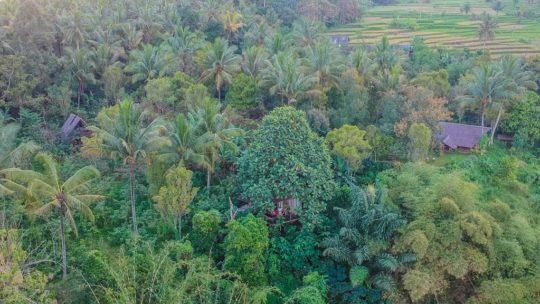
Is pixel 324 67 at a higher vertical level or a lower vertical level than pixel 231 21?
lower

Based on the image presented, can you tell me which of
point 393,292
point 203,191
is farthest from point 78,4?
point 393,292

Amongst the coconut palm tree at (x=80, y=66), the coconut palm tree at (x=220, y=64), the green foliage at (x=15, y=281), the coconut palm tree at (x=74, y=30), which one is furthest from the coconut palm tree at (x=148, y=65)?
the green foliage at (x=15, y=281)

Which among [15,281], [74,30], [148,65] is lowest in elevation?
[15,281]

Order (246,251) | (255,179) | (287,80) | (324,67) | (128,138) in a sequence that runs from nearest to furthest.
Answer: (246,251)
(128,138)
(255,179)
(287,80)
(324,67)

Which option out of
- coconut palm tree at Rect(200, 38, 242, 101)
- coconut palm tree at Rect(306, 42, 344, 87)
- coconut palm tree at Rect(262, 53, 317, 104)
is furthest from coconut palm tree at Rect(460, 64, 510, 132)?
coconut palm tree at Rect(200, 38, 242, 101)

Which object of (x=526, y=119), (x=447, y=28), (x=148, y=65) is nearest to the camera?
(x=526, y=119)

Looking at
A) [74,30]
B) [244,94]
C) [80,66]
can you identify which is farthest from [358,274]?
[74,30]

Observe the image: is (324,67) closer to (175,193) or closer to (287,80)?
(287,80)

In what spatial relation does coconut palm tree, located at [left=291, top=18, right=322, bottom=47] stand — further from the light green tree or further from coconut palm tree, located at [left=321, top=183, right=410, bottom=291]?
the light green tree

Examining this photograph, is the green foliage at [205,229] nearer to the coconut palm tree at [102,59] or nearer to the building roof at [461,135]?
the building roof at [461,135]
